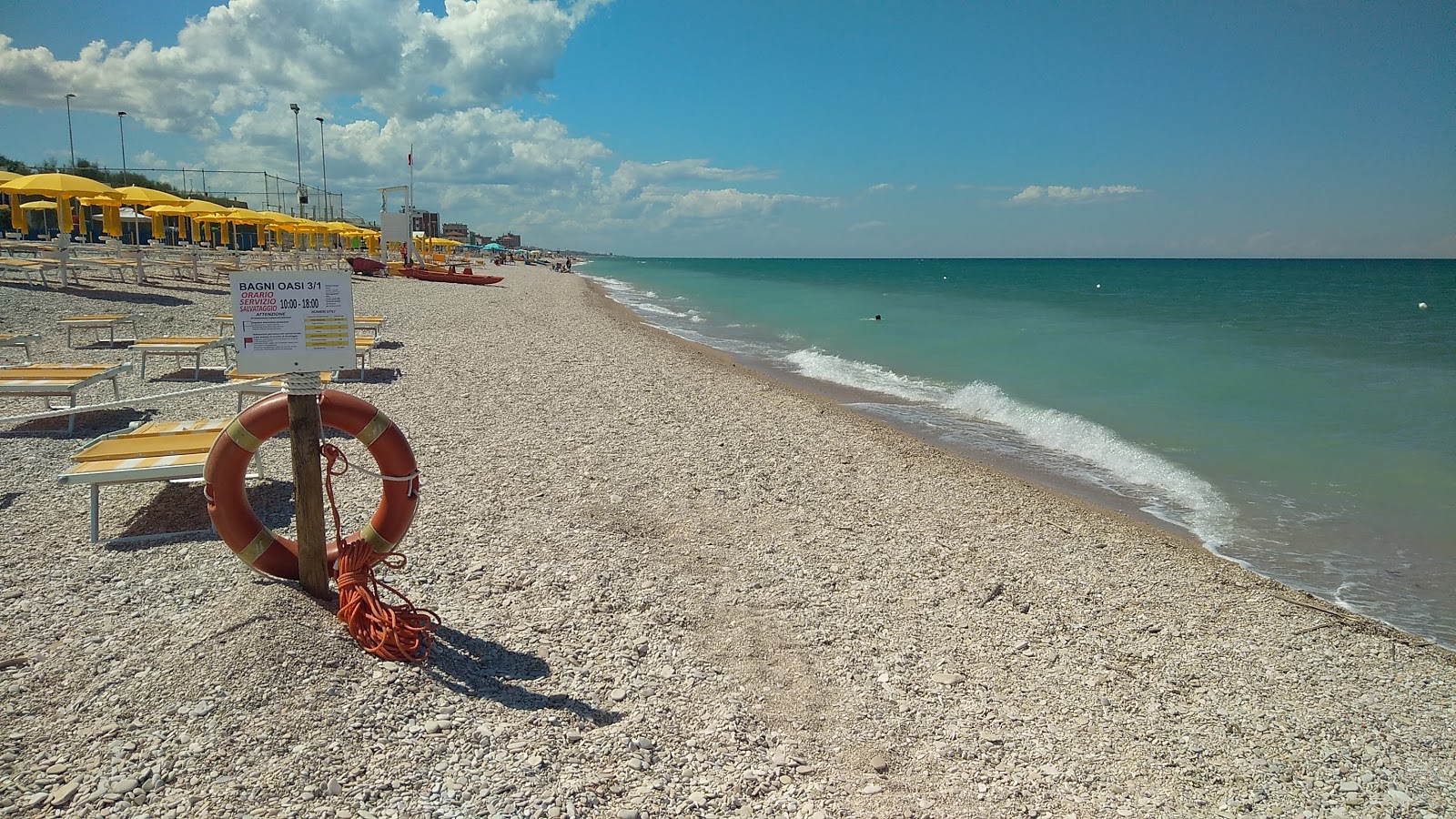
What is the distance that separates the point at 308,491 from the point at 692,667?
185 centimetres

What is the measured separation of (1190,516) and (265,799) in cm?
714

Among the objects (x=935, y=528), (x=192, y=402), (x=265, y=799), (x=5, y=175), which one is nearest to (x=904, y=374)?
(x=935, y=528)

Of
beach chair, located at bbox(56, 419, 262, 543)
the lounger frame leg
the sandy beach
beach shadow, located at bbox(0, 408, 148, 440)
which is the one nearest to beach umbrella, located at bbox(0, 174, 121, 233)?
beach shadow, located at bbox(0, 408, 148, 440)

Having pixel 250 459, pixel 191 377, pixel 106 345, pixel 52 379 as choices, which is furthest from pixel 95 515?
pixel 106 345

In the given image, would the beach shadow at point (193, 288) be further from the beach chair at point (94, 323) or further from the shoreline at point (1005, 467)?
the shoreline at point (1005, 467)

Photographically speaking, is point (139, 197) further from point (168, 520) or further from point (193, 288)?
point (168, 520)

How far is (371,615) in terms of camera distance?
10.9 feet

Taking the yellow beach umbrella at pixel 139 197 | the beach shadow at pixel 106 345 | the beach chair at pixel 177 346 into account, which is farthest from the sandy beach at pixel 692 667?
the yellow beach umbrella at pixel 139 197

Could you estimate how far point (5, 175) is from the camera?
15.7m

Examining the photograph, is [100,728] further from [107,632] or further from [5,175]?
[5,175]

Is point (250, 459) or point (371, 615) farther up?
point (250, 459)

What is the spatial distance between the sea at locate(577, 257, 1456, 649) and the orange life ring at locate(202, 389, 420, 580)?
586 cm

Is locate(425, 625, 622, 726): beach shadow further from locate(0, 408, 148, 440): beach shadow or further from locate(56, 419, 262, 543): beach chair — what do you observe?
locate(0, 408, 148, 440): beach shadow

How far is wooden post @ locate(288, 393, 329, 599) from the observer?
3268mm
